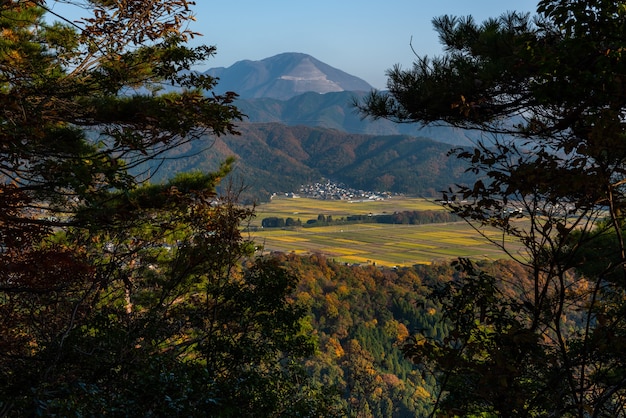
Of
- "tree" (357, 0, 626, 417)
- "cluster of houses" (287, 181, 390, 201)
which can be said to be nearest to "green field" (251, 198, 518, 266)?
"cluster of houses" (287, 181, 390, 201)

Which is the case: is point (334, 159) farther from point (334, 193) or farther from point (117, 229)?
point (117, 229)

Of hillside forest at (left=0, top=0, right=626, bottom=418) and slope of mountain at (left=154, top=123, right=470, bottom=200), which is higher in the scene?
slope of mountain at (left=154, top=123, right=470, bottom=200)

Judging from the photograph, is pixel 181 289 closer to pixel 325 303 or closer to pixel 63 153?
pixel 63 153

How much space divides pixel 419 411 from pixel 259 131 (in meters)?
94.4

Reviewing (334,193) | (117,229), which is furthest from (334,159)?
(117,229)

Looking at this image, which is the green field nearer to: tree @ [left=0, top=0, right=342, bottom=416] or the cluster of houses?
the cluster of houses

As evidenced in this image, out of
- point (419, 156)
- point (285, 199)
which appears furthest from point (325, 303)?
point (419, 156)

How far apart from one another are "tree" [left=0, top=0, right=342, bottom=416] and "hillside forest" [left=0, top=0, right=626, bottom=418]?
23 millimetres

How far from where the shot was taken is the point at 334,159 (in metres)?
102

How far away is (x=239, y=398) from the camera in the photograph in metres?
3.34

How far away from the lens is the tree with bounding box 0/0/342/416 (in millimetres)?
2885

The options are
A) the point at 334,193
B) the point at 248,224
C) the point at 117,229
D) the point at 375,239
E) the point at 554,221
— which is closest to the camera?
the point at 554,221

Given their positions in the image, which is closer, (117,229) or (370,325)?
(117,229)

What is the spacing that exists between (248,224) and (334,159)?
97.1 meters
